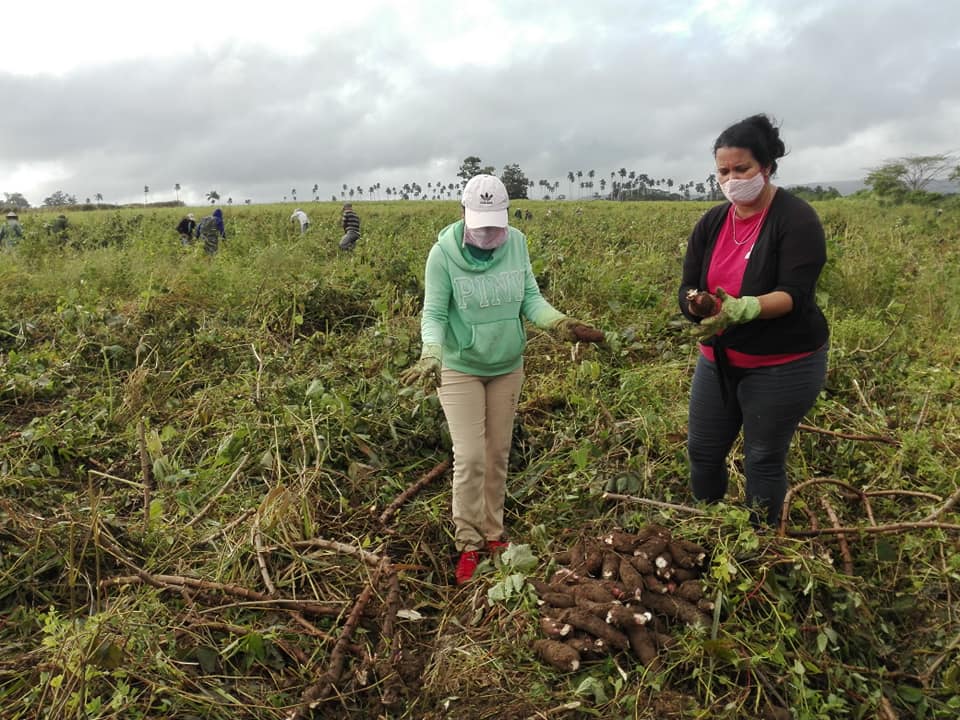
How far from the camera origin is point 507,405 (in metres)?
2.53

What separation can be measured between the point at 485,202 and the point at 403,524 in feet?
4.61

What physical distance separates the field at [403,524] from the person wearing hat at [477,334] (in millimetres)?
302

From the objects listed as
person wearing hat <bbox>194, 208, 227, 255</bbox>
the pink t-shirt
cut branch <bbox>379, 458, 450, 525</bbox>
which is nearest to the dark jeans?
the pink t-shirt

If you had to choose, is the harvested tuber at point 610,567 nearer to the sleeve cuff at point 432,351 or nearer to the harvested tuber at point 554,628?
the harvested tuber at point 554,628


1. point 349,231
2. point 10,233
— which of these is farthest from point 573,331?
point 10,233

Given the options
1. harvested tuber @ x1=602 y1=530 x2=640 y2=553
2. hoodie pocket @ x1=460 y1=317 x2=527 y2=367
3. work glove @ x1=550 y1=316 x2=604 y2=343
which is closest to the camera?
harvested tuber @ x1=602 y1=530 x2=640 y2=553

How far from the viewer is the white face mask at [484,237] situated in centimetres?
231

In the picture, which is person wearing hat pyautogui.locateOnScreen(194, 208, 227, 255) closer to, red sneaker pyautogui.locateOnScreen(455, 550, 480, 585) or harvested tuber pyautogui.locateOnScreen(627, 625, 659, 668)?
red sneaker pyautogui.locateOnScreen(455, 550, 480, 585)

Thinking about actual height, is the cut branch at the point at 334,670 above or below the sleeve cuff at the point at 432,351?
below

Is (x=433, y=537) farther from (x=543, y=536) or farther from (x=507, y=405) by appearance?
(x=507, y=405)

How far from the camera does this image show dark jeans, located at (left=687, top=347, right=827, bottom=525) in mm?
1971

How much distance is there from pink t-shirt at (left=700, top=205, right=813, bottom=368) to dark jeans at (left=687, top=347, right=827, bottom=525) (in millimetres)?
28

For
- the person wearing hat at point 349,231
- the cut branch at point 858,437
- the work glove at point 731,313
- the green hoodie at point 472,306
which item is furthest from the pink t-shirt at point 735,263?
the person wearing hat at point 349,231

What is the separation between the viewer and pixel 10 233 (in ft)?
31.5
